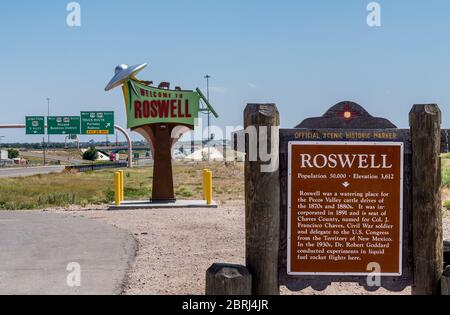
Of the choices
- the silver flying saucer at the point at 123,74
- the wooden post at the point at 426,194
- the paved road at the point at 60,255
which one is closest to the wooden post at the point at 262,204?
the wooden post at the point at 426,194

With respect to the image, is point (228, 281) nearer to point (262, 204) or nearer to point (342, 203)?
point (262, 204)

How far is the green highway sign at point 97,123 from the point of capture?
143 ft

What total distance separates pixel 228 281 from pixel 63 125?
139 ft

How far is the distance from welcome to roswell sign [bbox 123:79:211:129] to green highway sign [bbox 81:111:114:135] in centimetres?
2445

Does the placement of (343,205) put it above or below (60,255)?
above

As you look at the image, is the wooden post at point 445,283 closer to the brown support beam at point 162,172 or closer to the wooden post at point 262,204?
the wooden post at point 262,204

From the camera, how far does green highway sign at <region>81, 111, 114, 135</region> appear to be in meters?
43.7

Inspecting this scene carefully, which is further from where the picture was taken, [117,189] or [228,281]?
[117,189]

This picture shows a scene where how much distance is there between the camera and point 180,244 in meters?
11.2

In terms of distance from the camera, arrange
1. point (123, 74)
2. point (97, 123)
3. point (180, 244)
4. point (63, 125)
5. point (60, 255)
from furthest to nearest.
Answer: point (63, 125)
point (97, 123)
point (123, 74)
point (180, 244)
point (60, 255)

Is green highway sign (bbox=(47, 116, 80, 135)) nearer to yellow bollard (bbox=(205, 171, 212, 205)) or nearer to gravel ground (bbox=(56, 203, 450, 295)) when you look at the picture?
gravel ground (bbox=(56, 203, 450, 295))

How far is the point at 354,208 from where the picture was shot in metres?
4.59

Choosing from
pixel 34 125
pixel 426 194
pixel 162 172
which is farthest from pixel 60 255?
pixel 34 125
